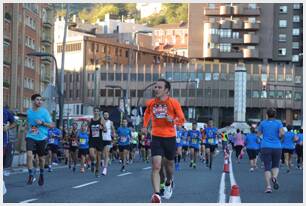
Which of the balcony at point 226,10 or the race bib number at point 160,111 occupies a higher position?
the balcony at point 226,10

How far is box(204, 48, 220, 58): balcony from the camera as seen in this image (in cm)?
13225

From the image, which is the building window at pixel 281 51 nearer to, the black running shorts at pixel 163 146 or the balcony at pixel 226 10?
the balcony at pixel 226 10

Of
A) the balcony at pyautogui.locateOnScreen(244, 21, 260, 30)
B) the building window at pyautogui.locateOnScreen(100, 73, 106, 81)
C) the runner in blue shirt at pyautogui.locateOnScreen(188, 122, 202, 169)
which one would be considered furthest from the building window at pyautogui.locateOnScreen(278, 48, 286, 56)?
the runner in blue shirt at pyautogui.locateOnScreen(188, 122, 202, 169)

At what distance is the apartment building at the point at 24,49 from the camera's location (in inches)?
2830

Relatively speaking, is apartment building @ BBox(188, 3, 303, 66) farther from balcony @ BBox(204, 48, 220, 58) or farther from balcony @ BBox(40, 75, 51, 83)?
balcony @ BBox(40, 75, 51, 83)

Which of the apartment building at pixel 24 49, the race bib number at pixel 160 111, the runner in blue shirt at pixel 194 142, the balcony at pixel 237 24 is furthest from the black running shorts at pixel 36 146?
the balcony at pixel 237 24

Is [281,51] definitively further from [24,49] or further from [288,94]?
[24,49]

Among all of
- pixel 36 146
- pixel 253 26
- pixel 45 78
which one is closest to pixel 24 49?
pixel 45 78

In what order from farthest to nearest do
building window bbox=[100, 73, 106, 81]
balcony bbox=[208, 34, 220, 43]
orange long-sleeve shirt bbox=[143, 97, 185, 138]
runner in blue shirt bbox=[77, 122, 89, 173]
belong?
balcony bbox=[208, 34, 220, 43], building window bbox=[100, 73, 106, 81], runner in blue shirt bbox=[77, 122, 89, 173], orange long-sleeve shirt bbox=[143, 97, 185, 138]

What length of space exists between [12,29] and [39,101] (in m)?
57.4

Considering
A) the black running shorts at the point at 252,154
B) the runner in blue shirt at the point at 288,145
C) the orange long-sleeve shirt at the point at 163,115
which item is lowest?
the black running shorts at the point at 252,154

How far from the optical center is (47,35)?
92.1m

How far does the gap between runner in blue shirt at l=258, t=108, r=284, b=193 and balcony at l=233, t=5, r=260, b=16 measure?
11799cm

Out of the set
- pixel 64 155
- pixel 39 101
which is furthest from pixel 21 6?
pixel 39 101
